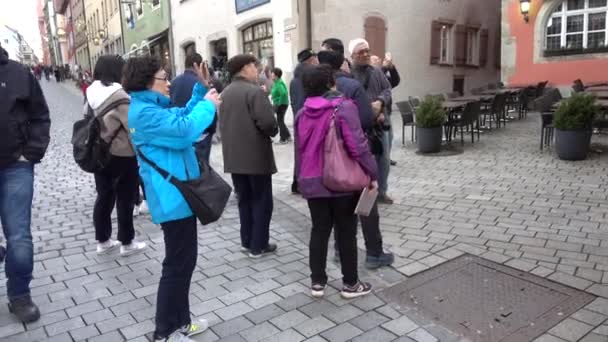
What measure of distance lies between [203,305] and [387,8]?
1429 centimetres

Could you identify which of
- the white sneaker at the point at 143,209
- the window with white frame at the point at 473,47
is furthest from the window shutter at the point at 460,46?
the white sneaker at the point at 143,209

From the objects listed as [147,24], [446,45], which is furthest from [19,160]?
[147,24]

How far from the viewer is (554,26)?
16.1 metres

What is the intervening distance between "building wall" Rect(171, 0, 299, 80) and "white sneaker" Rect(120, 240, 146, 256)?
10459 mm

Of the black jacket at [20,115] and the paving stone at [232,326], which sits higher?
the black jacket at [20,115]

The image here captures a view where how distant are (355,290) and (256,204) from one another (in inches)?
46.8

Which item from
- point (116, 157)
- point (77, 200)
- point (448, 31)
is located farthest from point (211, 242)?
point (448, 31)

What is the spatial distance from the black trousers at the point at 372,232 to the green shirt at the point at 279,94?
7.05 meters

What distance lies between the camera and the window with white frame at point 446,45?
1858cm

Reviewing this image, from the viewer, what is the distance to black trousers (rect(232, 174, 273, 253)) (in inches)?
169

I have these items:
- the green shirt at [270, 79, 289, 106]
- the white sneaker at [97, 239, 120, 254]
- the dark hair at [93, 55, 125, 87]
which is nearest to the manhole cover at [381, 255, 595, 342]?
the white sneaker at [97, 239, 120, 254]

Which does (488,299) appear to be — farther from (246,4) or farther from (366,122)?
(246,4)

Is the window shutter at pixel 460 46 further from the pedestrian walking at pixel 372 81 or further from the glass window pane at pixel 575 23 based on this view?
the pedestrian walking at pixel 372 81

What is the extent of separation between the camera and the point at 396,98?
17203mm
